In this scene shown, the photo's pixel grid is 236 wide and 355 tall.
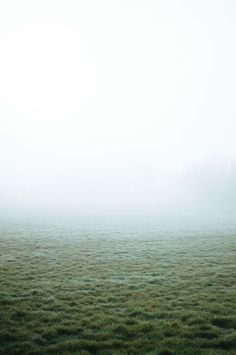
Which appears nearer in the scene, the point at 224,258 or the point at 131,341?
the point at 131,341

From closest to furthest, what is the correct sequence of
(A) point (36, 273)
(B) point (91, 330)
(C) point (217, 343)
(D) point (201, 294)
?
(C) point (217, 343) → (B) point (91, 330) → (D) point (201, 294) → (A) point (36, 273)

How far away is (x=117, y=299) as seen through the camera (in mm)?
15883

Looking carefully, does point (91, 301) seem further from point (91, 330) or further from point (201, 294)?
point (201, 294)

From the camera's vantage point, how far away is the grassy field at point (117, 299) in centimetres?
1133

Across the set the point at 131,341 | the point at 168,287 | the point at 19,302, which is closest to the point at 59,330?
the point at 131,341

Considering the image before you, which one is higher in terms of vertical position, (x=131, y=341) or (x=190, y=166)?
(x=190, y=166)

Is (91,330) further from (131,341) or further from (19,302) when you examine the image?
(19,302)

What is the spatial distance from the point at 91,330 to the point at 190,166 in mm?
186992

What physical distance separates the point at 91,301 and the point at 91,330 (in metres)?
3.38

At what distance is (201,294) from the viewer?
16.7 metres

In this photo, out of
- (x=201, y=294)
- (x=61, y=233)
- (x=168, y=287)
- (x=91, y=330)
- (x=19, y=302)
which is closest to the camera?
(x=91, y=330)

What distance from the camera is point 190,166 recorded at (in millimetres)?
193750

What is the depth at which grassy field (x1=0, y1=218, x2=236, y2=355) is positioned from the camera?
11328 millimetres

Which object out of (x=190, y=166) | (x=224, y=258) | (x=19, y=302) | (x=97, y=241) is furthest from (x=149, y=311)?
(x=190, y=166)
